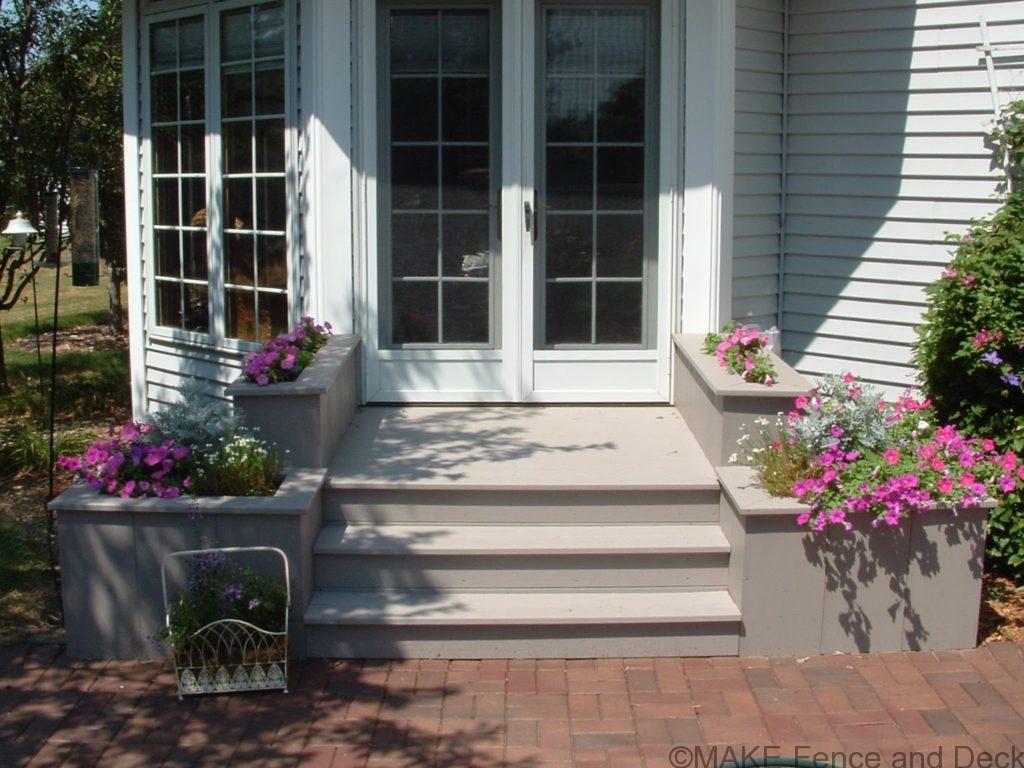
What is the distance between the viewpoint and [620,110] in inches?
268

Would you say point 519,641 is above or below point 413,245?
below

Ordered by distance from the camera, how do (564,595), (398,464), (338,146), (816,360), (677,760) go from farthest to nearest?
(816,360) < (338,146) < (398,464) < (564,595) < (677,760)

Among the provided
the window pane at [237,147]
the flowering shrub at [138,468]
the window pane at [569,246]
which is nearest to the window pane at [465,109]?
the window pane at [569,246]

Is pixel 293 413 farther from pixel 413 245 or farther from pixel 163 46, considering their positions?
pixel 163 46

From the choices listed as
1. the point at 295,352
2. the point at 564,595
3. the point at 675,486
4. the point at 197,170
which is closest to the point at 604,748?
the point at 564,595

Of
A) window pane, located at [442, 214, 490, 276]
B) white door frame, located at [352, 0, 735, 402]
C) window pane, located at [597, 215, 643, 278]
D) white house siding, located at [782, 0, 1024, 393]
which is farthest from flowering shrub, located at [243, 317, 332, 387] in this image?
white house siding, located at [782, 0, 1024, 393]

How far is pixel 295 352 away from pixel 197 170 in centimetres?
209

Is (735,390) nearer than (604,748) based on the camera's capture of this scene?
No

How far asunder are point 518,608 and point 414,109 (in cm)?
289

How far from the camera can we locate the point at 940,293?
19.4 ft

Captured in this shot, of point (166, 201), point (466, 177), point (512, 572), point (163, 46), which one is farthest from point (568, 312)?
point (163, 46)

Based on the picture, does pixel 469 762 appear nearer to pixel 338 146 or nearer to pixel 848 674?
pixel 848 674

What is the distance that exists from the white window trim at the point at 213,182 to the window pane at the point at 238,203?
0.05 m

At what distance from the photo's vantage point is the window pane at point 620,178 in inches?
268
